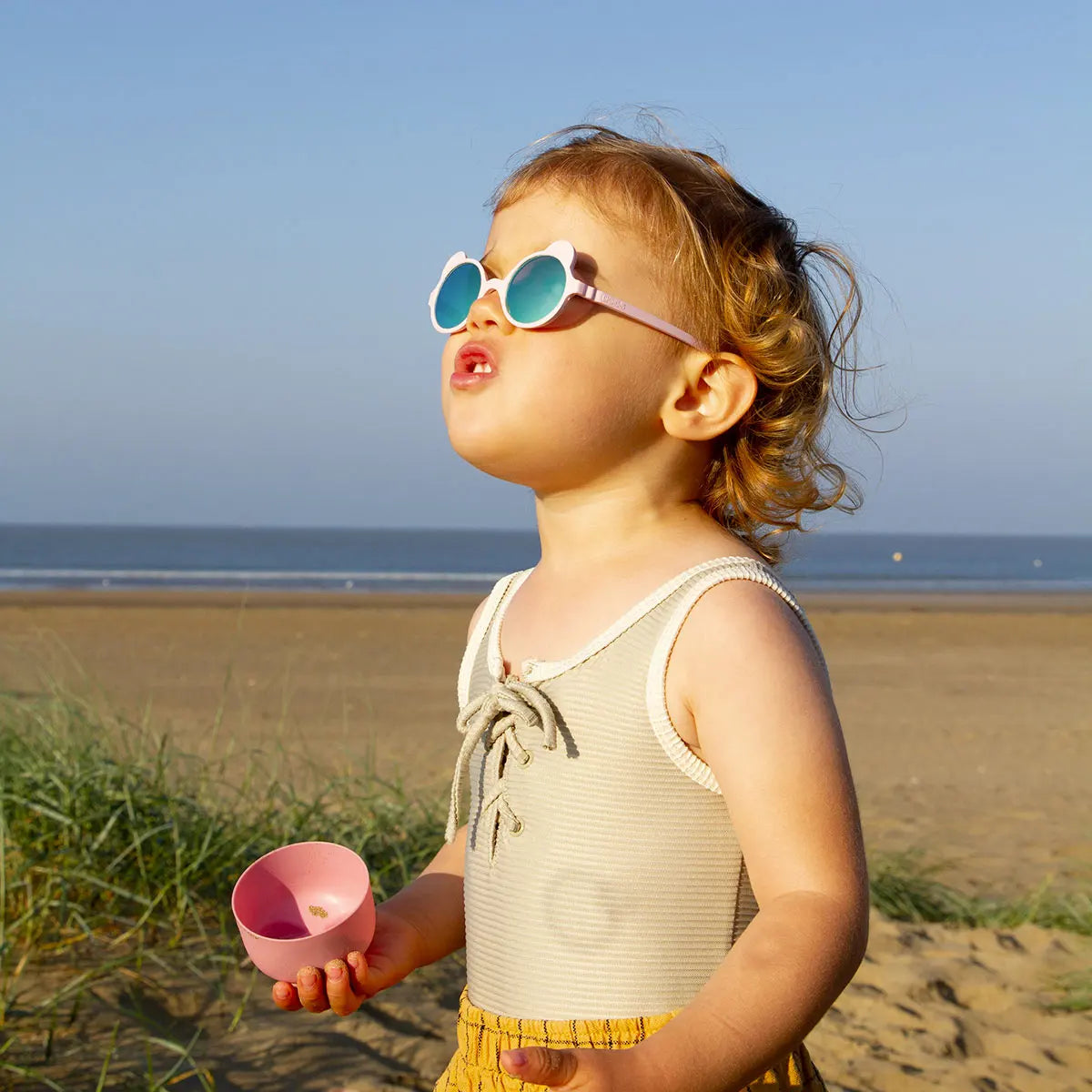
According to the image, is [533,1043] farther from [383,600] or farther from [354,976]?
[383,600]

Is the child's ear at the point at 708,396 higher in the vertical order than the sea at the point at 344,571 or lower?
higher

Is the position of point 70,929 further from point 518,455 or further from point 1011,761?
point 1011,761

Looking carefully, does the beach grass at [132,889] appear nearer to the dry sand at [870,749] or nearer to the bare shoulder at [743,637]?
the dry sand at [870,749]

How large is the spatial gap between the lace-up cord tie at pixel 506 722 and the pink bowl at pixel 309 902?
199mm

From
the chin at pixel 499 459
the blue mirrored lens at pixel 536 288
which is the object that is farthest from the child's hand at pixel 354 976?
the blue mirrored lens at pixel 536 288

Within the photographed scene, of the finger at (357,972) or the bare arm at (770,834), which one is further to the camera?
the finger at (357,972)

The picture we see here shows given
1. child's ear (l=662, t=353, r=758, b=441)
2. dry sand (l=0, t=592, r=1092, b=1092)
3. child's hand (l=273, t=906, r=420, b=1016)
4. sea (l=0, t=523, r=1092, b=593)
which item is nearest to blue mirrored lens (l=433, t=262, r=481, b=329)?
child's ear (l=662, t=353, r=758, b=441)

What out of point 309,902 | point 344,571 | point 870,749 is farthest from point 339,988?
point 344,571

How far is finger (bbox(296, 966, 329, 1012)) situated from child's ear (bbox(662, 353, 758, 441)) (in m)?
0.81

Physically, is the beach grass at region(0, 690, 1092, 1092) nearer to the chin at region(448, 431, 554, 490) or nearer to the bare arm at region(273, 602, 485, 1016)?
the bare arm at region(273, 602, 485, 1016)

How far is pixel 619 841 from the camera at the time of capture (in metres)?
1.45

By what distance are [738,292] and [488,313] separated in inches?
13.3

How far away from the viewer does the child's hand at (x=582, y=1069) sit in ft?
3.55

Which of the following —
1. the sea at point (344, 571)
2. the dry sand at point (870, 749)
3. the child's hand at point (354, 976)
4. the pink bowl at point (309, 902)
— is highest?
the pink bowl at point (309, 902)
